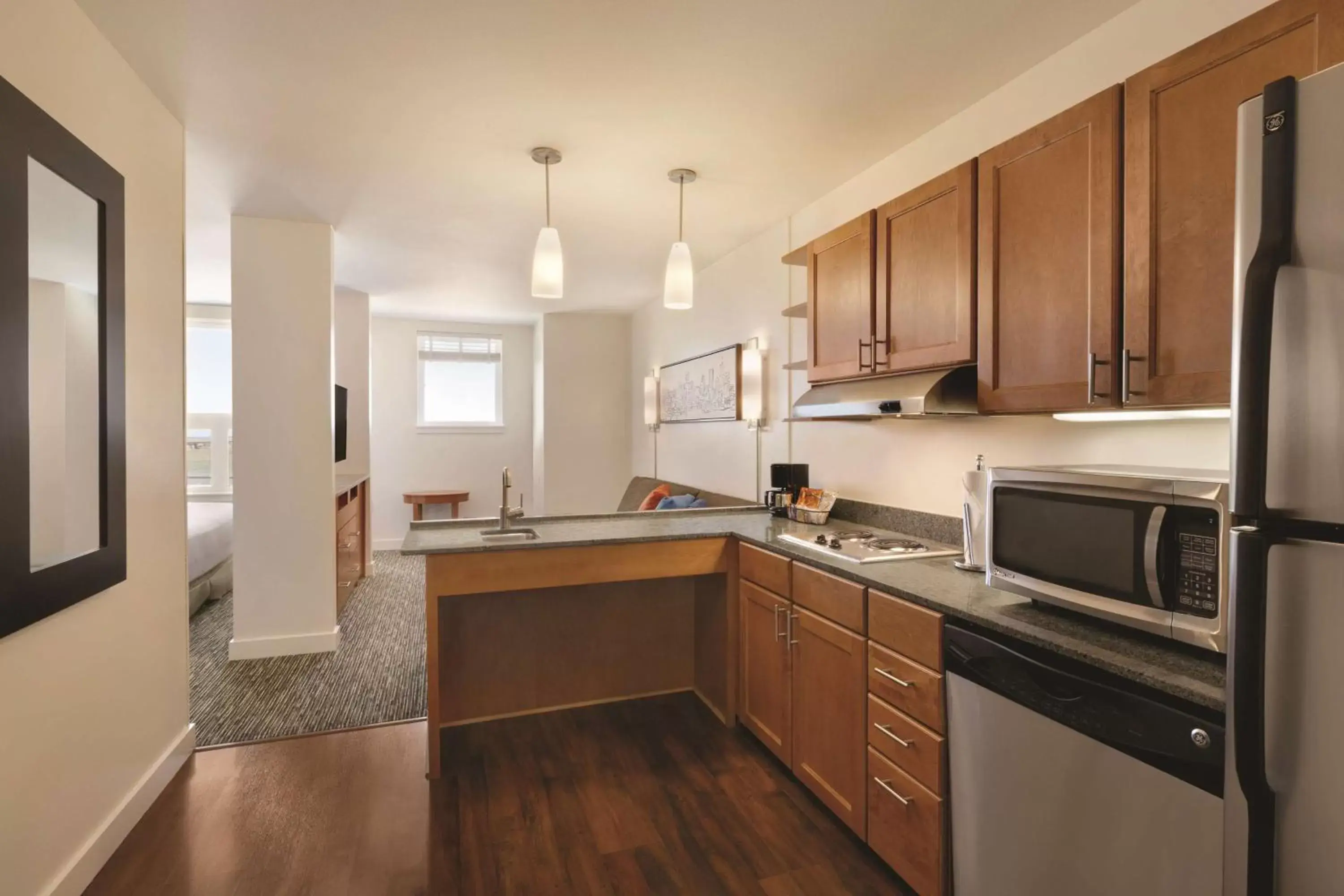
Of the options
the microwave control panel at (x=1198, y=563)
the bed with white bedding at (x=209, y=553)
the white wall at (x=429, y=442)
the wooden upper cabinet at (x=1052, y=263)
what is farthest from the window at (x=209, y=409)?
the microwave control panel at (x=1198, y=563)

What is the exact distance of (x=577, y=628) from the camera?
305 centimetres

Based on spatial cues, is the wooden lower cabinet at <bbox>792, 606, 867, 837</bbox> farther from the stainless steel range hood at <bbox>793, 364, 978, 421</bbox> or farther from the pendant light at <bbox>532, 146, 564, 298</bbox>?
the pendant light at <bbox>532, 146, 564, 298</bbox>

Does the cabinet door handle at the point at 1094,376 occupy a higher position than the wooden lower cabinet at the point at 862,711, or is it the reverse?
the cabinet door handle at the point at 1094,376

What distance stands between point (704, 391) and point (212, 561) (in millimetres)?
3736

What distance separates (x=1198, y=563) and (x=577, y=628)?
236 centimetres

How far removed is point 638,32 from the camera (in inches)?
77.0

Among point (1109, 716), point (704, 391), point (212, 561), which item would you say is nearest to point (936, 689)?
point (1109, 716)

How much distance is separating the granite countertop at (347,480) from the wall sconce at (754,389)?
94.1 inches

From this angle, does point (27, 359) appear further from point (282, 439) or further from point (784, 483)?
point (784, 483)

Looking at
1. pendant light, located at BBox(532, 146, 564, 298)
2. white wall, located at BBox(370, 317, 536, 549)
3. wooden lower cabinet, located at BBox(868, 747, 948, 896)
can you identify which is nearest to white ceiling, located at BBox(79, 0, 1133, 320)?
pendant light, located at BBox(532, 146, 564, 298)

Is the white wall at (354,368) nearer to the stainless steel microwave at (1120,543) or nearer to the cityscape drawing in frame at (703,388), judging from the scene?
the cityscape drawing in frame at (703,388)

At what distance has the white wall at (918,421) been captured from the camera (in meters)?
1.79

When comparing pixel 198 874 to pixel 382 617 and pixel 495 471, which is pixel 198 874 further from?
pixel 495 471

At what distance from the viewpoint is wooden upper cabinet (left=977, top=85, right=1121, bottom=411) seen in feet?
5.22
